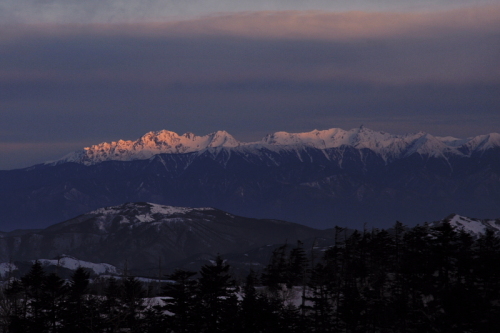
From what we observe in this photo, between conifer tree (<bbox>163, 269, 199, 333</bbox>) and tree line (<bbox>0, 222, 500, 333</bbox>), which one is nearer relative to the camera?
tree line (<bbox>0, 222, 500, 333</bbox>)

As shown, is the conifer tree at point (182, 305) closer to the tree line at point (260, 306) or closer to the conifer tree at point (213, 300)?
the tree line at point (260, 306)

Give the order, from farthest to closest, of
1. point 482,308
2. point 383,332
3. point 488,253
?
1. point 488,253
2. point 383,332
3. point 482,308

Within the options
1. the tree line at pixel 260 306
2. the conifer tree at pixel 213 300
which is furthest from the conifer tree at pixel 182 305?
the conifer tree at pixel 213 300

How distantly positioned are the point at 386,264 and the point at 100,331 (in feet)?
205

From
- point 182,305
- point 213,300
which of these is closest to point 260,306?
point 213,300

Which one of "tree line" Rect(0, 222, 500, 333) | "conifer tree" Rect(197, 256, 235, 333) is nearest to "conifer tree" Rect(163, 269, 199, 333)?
"tree line" Rect(0, 222, 500, 333)

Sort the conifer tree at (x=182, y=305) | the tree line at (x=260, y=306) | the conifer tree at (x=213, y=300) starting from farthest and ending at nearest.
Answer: the conifer tree at (x=213, y=300)
the conifer tree at (x=182, y=305)
the tree line at (x=260, y=306)

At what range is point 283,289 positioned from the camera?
138000mm

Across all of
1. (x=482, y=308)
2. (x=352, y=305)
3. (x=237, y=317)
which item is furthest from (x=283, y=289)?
(x=482, y=308)

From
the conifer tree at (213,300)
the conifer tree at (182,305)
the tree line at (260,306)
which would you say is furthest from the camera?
the conifer tree at (213,300)

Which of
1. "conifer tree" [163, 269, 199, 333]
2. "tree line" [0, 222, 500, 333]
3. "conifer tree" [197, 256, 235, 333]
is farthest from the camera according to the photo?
"conifer tree" [197, 256, 235, 333]

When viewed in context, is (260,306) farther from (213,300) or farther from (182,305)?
(182,305)

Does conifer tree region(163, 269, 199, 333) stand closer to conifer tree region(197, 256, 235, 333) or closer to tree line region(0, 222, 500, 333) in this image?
tree line region(0, 222, 500, 333)

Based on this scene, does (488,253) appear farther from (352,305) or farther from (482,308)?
(482,308)
